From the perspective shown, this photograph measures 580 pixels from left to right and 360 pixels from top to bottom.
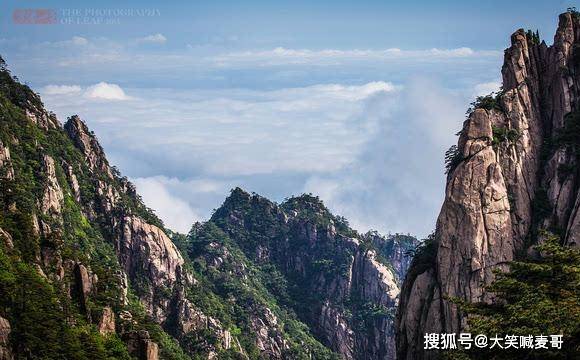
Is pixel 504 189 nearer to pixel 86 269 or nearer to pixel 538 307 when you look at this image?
pixel 538 307

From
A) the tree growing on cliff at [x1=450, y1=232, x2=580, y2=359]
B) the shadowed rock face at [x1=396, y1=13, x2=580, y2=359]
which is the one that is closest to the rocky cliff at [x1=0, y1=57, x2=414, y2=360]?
the shadowed rock face at [x1=396, y1=13, x2=580, y2=359]

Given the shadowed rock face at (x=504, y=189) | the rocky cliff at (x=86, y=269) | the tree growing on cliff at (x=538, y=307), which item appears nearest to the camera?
the tree growing on cliff at (x=538, y=307)

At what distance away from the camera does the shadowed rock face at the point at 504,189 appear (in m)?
91.5

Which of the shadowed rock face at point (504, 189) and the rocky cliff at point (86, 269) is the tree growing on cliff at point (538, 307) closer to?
the shadowed rock face at point (504, 189)

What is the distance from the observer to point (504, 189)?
94375 millimetres

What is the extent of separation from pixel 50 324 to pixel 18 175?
147ft

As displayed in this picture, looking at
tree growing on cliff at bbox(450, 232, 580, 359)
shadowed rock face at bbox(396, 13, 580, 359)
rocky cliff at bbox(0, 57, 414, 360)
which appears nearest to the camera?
tree growing on cliff at bbox(450, 232, 580, 359)

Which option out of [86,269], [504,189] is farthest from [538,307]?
[86,269]

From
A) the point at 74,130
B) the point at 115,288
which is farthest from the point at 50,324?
the point at 74,130

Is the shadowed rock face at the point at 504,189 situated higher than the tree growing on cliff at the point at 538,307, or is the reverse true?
the shadowed rock face at the point at 504,189

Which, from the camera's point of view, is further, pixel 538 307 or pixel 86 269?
pixel 86 269

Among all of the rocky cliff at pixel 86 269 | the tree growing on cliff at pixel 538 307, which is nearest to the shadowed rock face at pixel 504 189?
the tree growing on cliff at pixel 538 307

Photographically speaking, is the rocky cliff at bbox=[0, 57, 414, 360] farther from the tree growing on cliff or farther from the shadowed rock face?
the tree growing on cliff

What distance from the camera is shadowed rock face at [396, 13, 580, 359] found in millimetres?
91500
